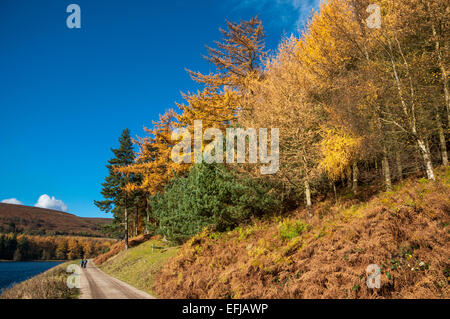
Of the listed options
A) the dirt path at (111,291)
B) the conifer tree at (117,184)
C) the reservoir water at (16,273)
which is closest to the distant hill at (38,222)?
the reservoir water at (16,273)

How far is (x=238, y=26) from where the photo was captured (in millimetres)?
18578

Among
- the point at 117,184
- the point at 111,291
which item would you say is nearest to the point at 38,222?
the point at 117,184

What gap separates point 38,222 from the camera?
511 ft

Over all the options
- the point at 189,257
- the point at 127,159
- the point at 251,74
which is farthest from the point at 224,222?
the point at 127,159

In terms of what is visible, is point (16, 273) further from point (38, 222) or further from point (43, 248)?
point (38, 222)

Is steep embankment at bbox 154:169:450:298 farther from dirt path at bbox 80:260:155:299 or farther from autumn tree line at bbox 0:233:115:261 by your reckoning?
autumn tree line at bbox 0:233:115:261

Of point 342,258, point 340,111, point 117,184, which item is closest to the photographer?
point 342,258

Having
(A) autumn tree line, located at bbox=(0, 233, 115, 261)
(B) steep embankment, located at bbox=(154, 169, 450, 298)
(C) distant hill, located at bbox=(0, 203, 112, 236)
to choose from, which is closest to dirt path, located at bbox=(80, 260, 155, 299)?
(B) steep embankment, located at bbox=(154, 169, 450, 298)

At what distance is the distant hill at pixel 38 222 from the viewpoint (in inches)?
5421

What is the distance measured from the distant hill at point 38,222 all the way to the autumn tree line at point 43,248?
40.3m

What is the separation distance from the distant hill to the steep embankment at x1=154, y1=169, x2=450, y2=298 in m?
148

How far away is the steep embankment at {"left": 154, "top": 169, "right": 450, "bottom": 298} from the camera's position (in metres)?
5.08

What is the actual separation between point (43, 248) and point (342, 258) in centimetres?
12096

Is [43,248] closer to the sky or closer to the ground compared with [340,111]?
closer to the ground
